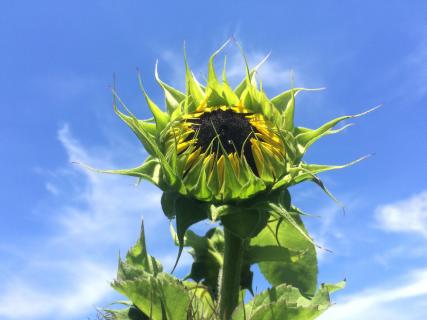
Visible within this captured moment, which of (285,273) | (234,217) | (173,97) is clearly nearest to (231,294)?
(234,217)

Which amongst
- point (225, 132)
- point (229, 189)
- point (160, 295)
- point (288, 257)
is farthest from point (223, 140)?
point (160, 295)

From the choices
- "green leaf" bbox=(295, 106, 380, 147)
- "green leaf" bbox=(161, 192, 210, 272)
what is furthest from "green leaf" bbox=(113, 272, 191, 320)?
"green leaf" bbox=(295, 106, 380, 147)

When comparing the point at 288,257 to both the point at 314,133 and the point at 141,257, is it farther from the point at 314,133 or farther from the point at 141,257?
the point at 141,257

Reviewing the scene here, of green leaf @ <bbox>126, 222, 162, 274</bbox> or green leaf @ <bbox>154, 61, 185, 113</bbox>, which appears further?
green leaf @ <bbox>154, 61, 185, 113</bbox>

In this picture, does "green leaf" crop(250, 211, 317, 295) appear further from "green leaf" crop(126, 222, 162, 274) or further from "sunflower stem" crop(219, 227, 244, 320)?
"green leaf" crop(126, 222, 162, 274)

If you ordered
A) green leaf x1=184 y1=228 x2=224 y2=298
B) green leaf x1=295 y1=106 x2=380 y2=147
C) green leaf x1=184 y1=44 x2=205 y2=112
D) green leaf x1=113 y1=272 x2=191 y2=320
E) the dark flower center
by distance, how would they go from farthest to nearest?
green leaf x1=184 y1=228 x2=224 y2=298
green leaf x1=184 y1=44 x2=205 y2=112
green leaf x1=295 y1=106 x2=380 y2=147
the dark flower center
green leaf x1=113 y1=272 x2=191 y2=320

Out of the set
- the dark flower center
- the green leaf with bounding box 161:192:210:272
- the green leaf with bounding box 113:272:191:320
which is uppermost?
the dark flower center

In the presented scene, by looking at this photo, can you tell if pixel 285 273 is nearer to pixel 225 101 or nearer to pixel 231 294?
pixel 231 294
